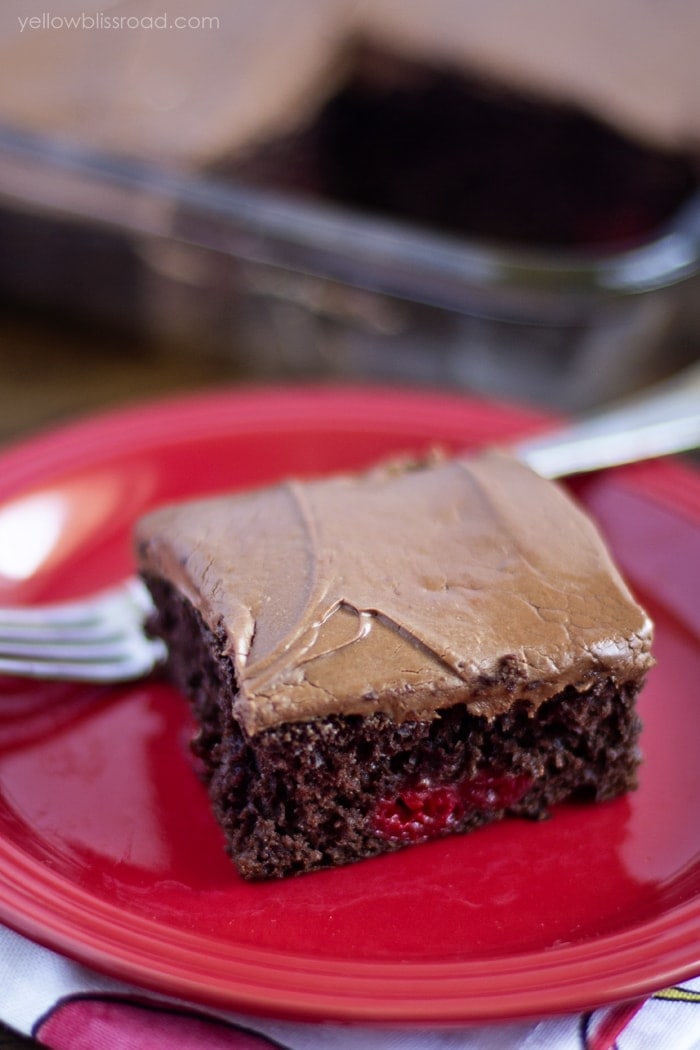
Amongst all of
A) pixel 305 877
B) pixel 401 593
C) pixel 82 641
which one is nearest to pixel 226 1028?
pixel 305 877

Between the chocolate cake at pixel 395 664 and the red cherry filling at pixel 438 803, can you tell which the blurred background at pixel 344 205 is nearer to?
the chocolate cake at pixel 395 664

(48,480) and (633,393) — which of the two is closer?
(48,480)

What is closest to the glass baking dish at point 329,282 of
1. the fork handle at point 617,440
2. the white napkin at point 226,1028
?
the fork handle at point 617,440

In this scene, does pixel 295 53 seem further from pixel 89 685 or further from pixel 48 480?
pixel 89 685

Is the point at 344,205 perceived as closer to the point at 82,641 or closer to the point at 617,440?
the point at 617,440

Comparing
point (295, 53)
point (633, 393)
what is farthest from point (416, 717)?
point (295, 53)

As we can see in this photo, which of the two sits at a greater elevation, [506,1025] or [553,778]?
[553,778]

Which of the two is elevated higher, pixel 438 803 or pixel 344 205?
pixel 344 205
